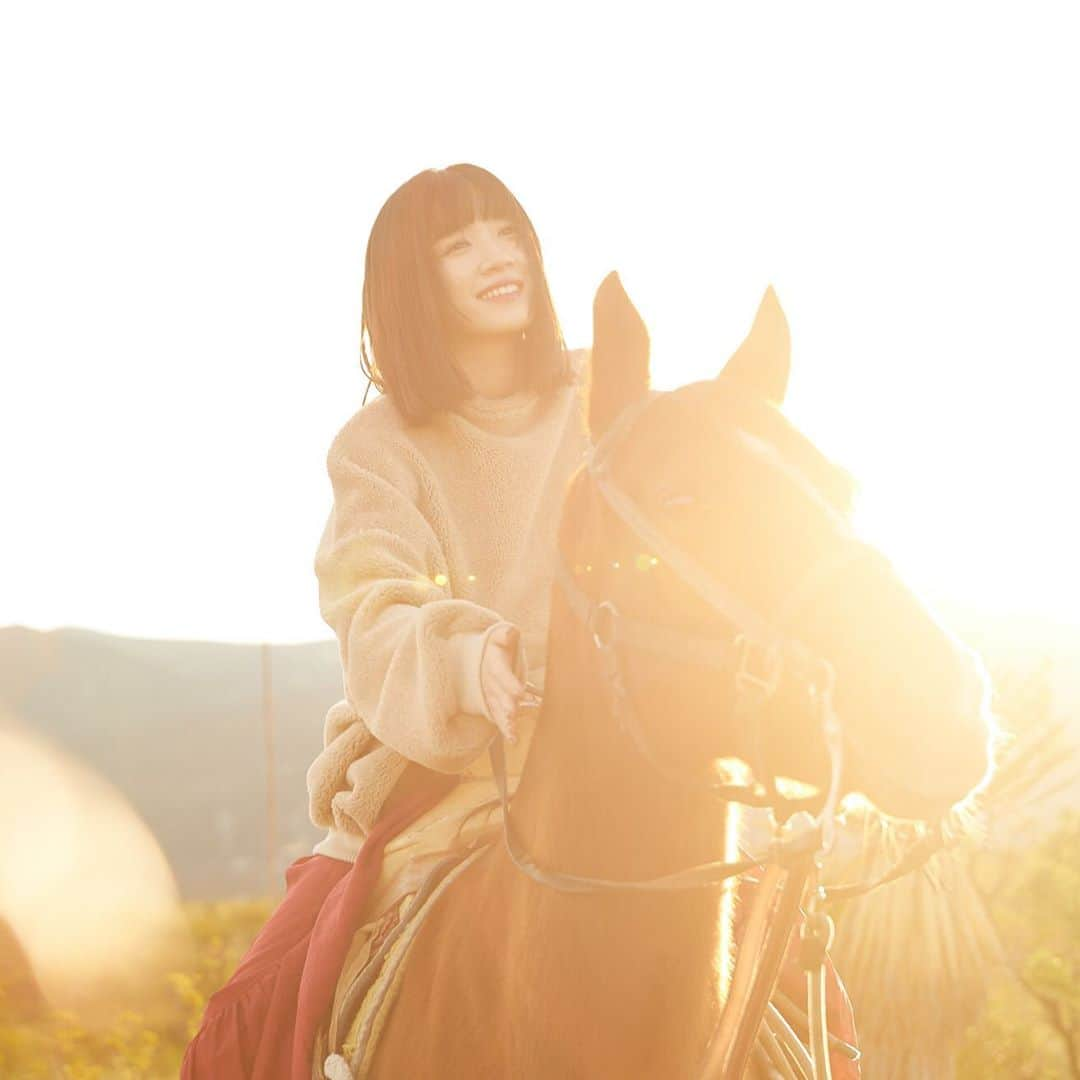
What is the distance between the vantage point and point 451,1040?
307 centimetres

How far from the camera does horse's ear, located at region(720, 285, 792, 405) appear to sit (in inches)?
122

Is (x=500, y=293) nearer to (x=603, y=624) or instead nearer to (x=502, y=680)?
(x=502, y=680)

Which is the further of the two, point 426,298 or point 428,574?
point 426,298

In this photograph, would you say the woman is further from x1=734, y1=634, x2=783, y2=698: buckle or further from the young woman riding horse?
x1=734, y1=634, x2=783, y2=698: buckle

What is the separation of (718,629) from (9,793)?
105m

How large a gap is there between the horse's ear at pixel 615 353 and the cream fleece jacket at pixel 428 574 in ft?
1.34

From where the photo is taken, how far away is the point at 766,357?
3129 millimetres

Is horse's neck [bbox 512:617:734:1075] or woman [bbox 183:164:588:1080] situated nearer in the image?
horse's neck [bbox 512:617:734:1075]

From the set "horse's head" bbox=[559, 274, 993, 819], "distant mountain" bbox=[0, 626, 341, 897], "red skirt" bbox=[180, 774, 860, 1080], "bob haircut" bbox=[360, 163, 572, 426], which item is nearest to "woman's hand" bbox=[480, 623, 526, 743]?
"horse's head" bbox=[559, 274, 993, 819]

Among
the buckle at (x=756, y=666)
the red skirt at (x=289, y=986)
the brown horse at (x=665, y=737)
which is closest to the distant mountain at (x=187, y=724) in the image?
the red skirt at (x=289, y=986)

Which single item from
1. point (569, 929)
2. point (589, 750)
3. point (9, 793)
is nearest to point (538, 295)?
point (589, 750)

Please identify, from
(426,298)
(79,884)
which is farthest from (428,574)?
(79,884)

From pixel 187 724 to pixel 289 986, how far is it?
14925 cm

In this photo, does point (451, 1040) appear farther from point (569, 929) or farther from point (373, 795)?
point (373, 795)
